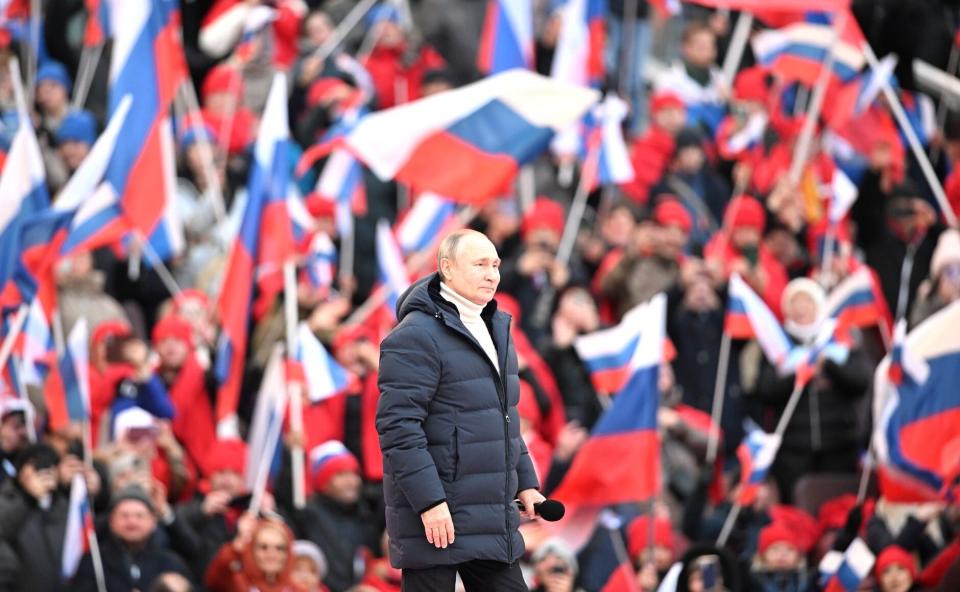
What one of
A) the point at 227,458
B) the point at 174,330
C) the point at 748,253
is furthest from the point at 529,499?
the point at 748,253

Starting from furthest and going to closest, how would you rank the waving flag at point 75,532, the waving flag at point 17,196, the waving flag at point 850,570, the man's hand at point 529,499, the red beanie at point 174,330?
1. the red beanie at point 174,330
2. the waving flag at point 17,196
3. the waving flag at point 850,570
4. the waving flag at point 75,532
5. the man's hand at point 529,499

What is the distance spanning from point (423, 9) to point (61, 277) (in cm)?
569

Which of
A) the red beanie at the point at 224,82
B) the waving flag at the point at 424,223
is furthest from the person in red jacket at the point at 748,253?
the red beanie at the point at 224,82

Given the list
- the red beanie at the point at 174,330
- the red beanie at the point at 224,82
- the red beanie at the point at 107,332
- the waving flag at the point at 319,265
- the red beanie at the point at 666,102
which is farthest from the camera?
the red beanie at the point at 666,102

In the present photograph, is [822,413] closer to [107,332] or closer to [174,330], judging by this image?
[174,330]

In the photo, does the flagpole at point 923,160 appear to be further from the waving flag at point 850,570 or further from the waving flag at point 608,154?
the waving flag at point 850,570

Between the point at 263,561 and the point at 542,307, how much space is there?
329cm

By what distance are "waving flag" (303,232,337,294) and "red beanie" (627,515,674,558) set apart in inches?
99.6

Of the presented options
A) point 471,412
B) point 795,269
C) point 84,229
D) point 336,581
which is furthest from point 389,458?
point 795,269

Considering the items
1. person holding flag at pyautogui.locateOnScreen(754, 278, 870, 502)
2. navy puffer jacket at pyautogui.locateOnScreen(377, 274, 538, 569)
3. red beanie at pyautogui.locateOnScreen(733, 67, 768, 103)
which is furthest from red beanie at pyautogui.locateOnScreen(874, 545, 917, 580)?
red beanie at pyautogui.locateOnScreen(733, 67, 768, 103)

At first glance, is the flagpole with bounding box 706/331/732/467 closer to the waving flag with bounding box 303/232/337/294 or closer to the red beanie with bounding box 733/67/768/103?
the waving flag with bounding box 303/232/337/294

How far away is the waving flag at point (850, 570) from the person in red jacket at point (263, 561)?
8.67ft

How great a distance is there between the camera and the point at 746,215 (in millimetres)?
14539

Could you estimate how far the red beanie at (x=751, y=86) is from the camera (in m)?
16.6
